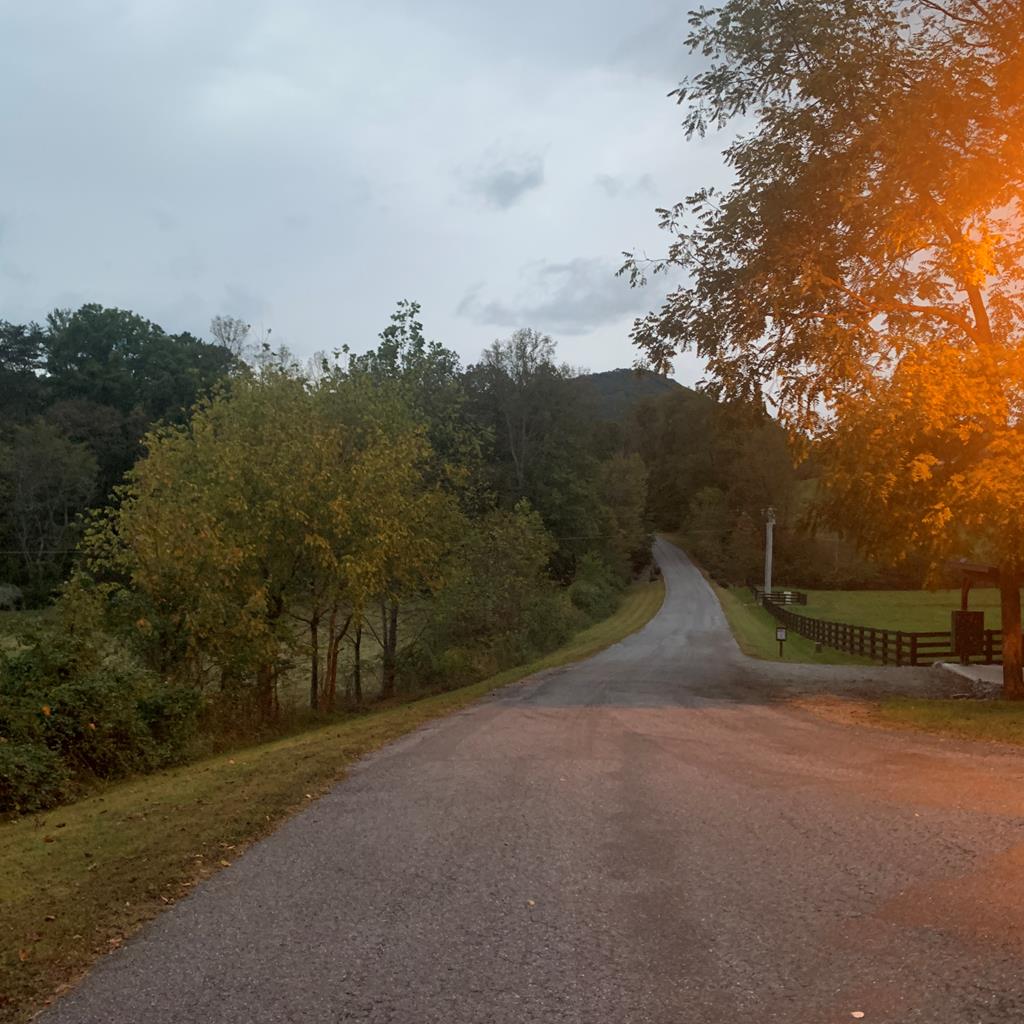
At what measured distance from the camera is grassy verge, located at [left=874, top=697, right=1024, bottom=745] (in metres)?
11.9

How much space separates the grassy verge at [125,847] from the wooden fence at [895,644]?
18411mm

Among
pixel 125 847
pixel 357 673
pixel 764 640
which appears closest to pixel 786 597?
pixel 764 640

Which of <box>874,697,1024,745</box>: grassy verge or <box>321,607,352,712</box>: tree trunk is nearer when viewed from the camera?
<box>874,697,1024,745</box>: grassy verge

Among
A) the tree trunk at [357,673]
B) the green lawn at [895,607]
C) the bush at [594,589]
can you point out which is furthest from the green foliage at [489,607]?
the green lawn at [895,607]

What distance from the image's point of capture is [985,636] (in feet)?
83.8

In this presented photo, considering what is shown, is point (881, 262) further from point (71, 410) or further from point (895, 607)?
point (71, 410)

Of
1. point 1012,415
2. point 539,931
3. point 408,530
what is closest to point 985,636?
point 1012,415

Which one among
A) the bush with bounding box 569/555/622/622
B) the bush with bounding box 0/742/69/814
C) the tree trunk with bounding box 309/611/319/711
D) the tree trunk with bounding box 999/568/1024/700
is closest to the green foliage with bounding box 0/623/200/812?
the bush with bounding box 0/742/69/814

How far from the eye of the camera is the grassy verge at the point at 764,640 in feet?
98.3

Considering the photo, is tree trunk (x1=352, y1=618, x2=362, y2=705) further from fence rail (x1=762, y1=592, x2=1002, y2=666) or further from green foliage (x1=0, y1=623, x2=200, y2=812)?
fence rail (x1=762, y1=592, x2=1002, y2=666)

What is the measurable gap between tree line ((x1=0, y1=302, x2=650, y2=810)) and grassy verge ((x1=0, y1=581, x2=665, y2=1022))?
1.28 meters

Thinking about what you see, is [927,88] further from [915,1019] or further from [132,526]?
[132,526]

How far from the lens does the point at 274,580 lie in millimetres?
19625

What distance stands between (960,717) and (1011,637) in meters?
3.81
